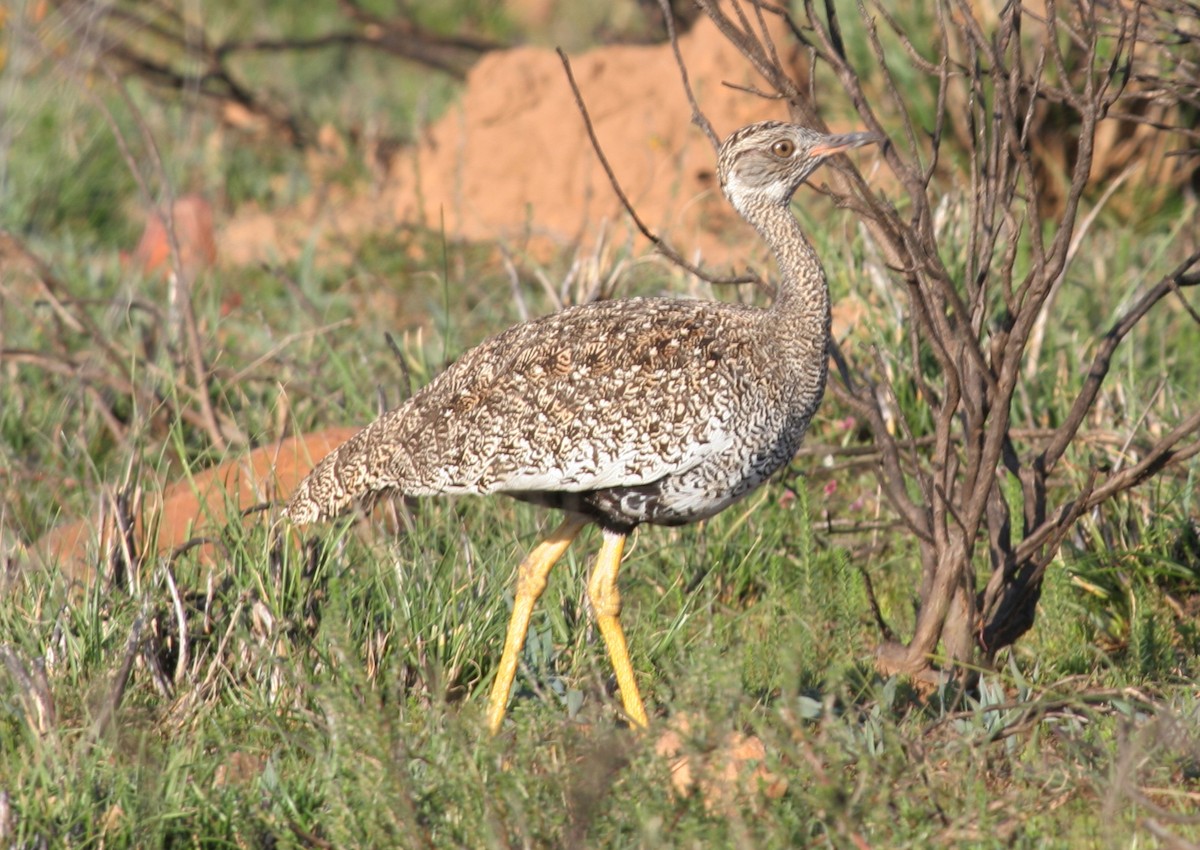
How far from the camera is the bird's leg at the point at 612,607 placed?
4133mm

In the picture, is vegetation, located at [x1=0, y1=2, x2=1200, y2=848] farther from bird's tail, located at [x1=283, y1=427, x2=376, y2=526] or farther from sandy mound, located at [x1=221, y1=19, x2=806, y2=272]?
sandy mound, located at [x1=221, y1=19, x2=806, y2=272]

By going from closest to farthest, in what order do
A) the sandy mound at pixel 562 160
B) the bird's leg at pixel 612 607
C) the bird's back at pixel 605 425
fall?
1. the bird's back at pixel 605 425
2. the bird's leg at pixel 612 607
3. the sandy mound at pixel 562 160

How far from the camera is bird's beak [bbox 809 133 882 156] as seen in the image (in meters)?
4.18

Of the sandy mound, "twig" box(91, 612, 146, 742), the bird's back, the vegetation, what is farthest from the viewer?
the sandy mound

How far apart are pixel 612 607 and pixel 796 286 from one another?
0.99 meters

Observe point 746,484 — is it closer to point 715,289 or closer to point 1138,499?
point 1138,499

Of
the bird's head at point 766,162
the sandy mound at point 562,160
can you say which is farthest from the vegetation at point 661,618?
the sandy mound at point 562,160

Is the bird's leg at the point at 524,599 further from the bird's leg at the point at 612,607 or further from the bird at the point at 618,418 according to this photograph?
the bird's leg at the point at 612,607

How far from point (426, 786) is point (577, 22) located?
9.23m

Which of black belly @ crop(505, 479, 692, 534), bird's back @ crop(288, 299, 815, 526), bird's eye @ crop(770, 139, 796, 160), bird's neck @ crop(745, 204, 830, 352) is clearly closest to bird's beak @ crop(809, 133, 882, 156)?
bird's eye @ crop(770, 139, 796, 160)

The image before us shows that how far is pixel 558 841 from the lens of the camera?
3168mm

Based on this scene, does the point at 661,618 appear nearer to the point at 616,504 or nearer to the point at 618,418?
the point at 616,504

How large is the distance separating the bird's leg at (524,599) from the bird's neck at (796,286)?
0.76 meters

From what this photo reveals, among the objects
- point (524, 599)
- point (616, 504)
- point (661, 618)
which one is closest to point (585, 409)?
point (616, 504)
